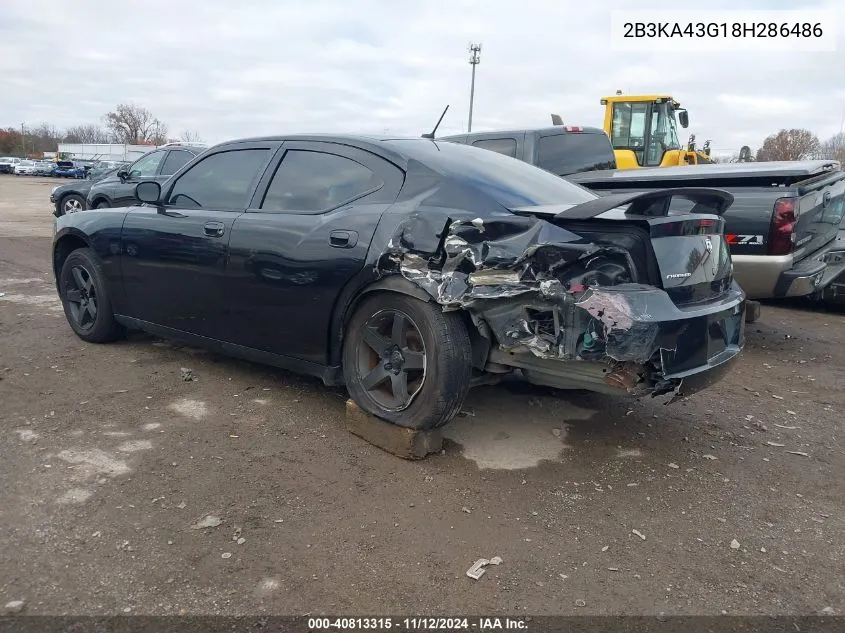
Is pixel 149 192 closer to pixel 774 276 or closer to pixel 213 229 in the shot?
pixel 213 229

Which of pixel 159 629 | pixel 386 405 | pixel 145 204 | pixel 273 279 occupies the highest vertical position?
pixel 145 204

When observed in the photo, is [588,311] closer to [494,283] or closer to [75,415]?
[494,283]

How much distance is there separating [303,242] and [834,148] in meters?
49.0

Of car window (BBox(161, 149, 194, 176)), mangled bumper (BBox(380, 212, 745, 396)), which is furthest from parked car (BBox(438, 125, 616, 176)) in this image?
car window (BBox(161, 149, 194, 176))

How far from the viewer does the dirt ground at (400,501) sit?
8.19 feet

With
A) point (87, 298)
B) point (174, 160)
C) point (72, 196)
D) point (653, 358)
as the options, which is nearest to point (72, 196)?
point (72, 196)

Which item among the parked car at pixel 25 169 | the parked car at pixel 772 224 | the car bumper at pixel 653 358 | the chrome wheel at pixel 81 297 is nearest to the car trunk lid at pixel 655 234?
the car bumper at pixel 653 358

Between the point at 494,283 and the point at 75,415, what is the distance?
254 cm

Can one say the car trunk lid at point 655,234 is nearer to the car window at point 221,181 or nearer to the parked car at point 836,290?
the car window at point 221,181

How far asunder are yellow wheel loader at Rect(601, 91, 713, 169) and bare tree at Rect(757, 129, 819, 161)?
31.5 meters

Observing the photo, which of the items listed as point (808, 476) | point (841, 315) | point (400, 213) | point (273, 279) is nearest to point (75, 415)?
point (273, 279)

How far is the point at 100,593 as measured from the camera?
242 cm

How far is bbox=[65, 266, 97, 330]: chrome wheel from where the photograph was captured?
5301 mm

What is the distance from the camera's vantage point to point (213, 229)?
4262 millimetres
